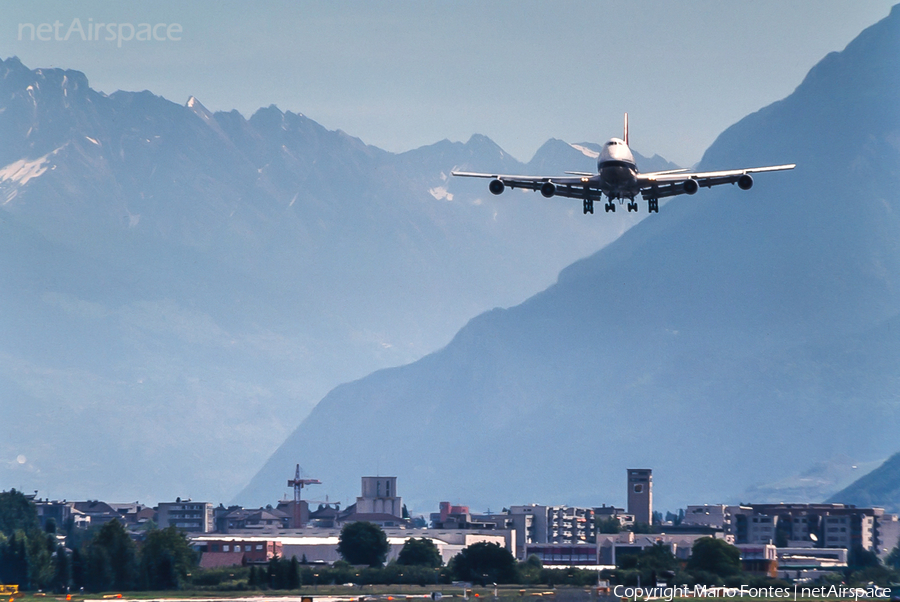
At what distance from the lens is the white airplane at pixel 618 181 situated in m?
98.8

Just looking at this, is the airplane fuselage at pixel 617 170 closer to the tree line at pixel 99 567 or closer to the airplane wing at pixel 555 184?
the airplane wing at pixel 555 184

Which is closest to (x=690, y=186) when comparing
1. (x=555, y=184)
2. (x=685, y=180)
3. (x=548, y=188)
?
(x=685, y=180)

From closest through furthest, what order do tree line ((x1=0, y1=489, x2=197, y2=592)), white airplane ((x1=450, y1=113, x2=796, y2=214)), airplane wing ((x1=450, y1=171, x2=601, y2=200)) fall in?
1. airplane wing ((x1=450, y1=171, x2=601, y2=200))
2. white airplane ((x1=450, y1=113, x2=796, y2=214))
3. tree line ((x1=0, y1=489, x2=197, y2=592))

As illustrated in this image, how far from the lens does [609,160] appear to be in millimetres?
98938

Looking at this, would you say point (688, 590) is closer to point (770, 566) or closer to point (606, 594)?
point (606, 594)

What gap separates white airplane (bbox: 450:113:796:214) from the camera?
324ft

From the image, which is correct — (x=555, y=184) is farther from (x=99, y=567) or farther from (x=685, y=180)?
(x=99, y=567)

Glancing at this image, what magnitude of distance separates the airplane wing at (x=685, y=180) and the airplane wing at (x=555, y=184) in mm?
3306

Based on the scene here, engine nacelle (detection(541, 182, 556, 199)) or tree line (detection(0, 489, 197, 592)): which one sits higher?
engine nacelle (detection(541, 182, 556, 199))

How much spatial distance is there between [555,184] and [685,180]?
852 centimetres

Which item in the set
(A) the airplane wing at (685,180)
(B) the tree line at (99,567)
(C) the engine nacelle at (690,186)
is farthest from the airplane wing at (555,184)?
(B) the tree line at (99,567)

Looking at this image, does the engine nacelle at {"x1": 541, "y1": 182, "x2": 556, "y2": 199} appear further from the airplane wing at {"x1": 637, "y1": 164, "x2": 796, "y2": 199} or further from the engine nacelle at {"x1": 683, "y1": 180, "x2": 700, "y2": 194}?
the engine nacelle at {"x1": 683, "y1": 180, "x2": 700, "y2": 194}

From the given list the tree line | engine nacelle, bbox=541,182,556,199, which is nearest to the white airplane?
engine nacelle, bbox=541,182,556,199

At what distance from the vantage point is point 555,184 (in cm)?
10088
